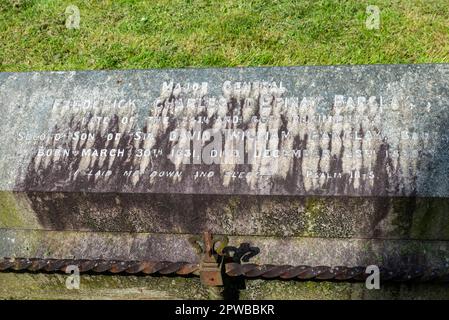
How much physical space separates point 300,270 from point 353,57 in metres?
3.17

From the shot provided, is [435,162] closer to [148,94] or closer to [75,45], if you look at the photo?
[148,94]

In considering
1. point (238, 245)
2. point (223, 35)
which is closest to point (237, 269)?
point (238, 245)

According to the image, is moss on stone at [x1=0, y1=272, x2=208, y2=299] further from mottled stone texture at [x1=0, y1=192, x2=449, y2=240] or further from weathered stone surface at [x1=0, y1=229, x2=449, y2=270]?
mottled stone texture at [x1=0, y1=192, x2=449, y2=240]

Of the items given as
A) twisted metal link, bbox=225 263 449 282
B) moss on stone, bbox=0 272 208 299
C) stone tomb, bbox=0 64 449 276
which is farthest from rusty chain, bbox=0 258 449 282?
moss on stone, bbox=0 272 208 299

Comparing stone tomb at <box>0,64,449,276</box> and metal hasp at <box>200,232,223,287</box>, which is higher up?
stone tomb at <box>0,64,449,276</box>

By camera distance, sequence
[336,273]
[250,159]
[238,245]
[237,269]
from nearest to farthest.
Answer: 1. [336,273]
2. [237,269]
3. [250,159]
4. [238,245]

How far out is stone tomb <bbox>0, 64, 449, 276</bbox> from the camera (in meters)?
3.44

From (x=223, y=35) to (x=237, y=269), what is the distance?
3533 mm

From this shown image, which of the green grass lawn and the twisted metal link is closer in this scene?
the twisted metal link

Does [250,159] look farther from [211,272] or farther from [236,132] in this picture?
[211,272]

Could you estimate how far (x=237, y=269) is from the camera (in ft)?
11.1

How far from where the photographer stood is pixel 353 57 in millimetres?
5758

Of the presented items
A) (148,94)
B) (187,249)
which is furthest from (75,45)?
(187,249)

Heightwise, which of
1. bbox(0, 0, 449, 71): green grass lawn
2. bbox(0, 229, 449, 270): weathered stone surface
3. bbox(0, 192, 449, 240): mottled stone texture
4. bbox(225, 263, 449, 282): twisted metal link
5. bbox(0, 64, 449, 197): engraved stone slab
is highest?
bbox(0, 0, 449, 71): green grass lawn
